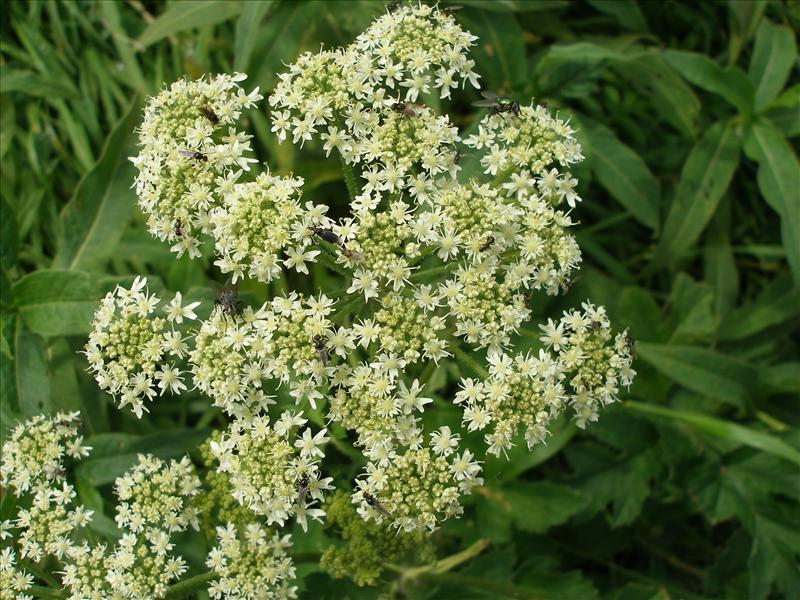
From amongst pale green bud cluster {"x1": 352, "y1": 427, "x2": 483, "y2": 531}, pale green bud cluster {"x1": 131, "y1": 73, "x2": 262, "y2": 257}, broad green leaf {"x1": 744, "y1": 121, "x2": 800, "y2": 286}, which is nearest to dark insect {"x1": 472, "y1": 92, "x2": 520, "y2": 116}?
pale green bud cluster {"x1": 131, "y1": 73, "x2": 262, "y2": 257}

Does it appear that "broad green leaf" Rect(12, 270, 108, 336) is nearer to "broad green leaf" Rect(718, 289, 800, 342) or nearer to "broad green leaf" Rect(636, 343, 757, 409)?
"broad green leaf" Rect(636, 343, 757, 409)

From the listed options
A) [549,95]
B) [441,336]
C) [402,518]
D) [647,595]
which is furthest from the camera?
[549,95]

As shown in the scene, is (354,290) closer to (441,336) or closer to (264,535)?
(441,336)

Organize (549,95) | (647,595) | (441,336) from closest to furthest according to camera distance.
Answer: (441,336) → (647,595) → (549,95)

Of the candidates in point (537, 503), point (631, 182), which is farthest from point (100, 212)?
point (631, 182)

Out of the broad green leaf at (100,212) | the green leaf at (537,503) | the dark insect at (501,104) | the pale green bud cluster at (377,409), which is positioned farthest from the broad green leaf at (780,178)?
the broad green leaf at (100,212)

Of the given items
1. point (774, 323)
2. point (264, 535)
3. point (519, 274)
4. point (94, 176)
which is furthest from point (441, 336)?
point (774, 323)

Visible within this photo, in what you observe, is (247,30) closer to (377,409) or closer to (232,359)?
(232,359)
